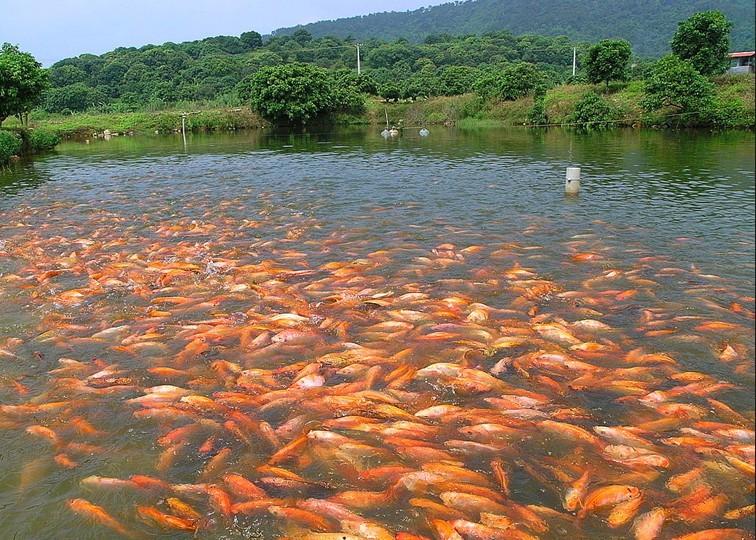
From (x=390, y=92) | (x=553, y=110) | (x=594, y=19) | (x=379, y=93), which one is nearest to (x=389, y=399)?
(x=553, y=110)

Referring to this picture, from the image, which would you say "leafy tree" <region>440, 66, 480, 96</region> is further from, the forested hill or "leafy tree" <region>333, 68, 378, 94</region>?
the forested hill

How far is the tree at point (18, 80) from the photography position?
31.9m

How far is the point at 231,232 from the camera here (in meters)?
14.6

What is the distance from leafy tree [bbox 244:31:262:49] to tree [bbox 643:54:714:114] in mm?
111166

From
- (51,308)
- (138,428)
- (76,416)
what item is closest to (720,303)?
(138,428)

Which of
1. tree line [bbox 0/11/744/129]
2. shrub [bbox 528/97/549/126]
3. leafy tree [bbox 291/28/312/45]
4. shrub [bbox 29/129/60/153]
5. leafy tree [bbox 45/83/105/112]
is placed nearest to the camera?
shrub [bbox 29/129/60/153]

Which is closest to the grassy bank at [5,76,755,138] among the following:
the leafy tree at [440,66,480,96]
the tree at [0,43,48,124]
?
the leafy tree at [440,66,480,96]

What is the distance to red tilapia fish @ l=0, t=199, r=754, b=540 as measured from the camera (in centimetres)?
470

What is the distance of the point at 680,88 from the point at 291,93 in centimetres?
3309

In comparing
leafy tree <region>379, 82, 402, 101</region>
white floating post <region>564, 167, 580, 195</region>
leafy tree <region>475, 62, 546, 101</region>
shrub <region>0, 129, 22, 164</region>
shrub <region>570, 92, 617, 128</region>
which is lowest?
white floating post <region>564, 167, 580, 195</region>

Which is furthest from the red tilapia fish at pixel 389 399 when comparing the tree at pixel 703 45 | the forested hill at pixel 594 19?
the forested hill at pixel 594 19

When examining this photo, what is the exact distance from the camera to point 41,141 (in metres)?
38.6

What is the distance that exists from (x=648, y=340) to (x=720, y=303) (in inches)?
83.3

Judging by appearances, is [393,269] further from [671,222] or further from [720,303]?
[671,222]
